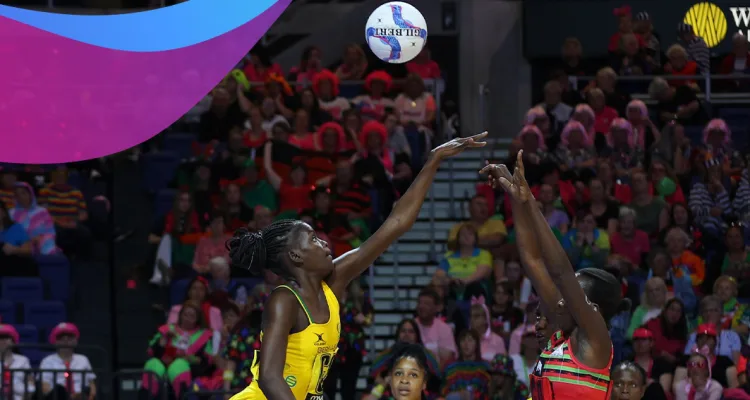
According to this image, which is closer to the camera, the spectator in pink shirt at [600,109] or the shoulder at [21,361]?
the shoulder at [21,361]

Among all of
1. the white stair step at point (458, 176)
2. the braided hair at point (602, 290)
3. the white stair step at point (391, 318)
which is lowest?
the white stair step at point (391, 318)

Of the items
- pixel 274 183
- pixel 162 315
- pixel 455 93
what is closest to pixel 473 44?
pixel 455 93

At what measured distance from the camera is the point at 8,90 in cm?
829

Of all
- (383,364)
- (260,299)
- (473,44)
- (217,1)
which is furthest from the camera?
(473,44)

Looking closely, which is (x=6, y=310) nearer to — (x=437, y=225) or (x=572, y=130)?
(x=437, y=225)

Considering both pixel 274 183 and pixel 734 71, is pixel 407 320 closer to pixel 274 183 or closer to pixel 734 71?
pixel 274 183

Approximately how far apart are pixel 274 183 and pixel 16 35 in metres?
5.53

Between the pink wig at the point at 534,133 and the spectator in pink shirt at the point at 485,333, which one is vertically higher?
the pink wig at the point at 534,133

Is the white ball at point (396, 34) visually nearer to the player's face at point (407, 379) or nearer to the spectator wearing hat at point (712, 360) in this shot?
the player's face at point (407, 379)

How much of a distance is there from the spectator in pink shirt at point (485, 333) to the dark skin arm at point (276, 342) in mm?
5494

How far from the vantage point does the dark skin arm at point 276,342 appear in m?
6.25

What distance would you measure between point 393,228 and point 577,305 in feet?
3.67

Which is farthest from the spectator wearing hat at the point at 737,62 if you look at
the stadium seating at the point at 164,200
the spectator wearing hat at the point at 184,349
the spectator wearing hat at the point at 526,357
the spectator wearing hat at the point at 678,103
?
the spectator wearing hat at the point at 184,349

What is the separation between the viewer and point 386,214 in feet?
45.2
